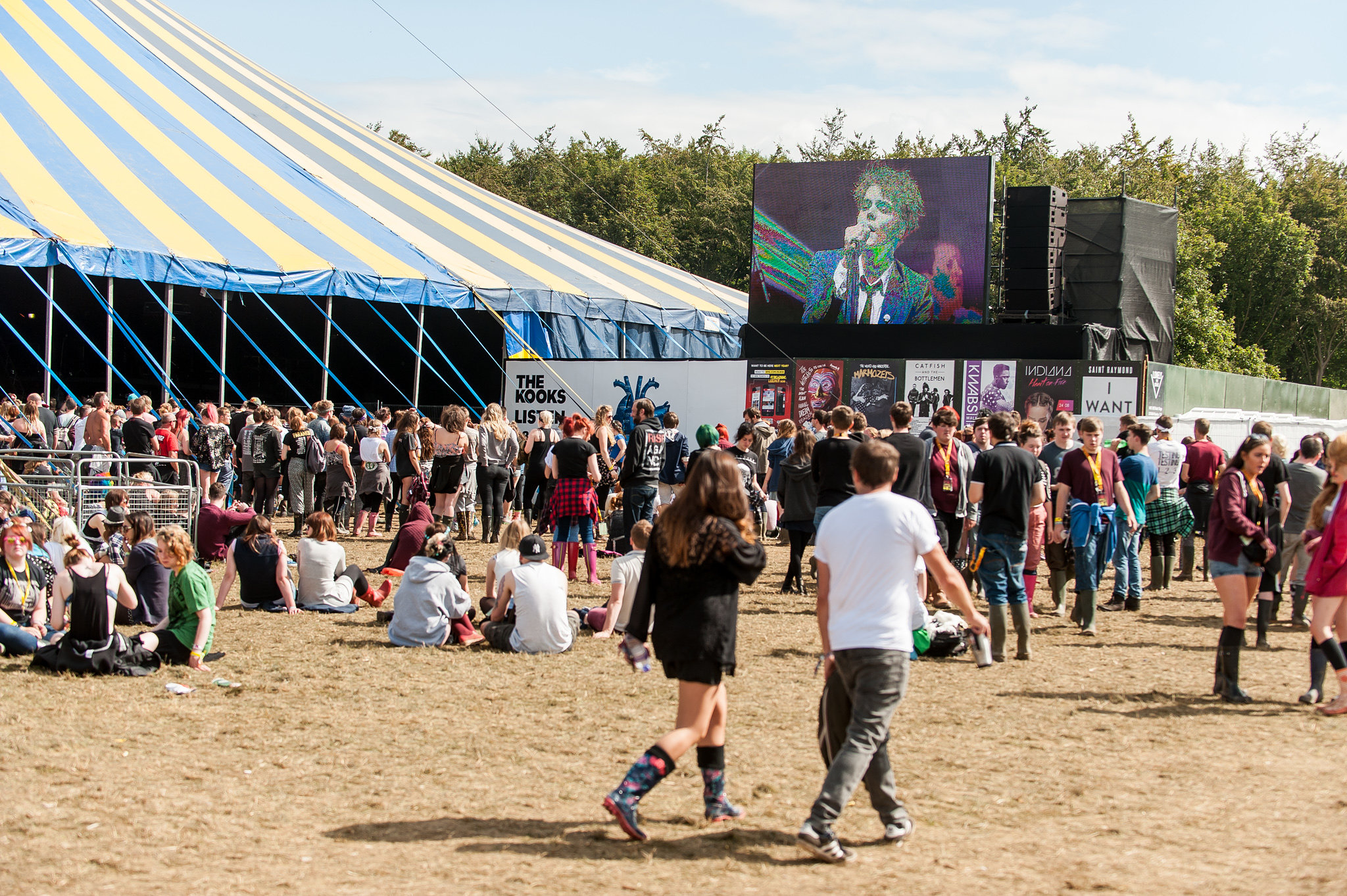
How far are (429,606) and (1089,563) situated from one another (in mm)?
4142

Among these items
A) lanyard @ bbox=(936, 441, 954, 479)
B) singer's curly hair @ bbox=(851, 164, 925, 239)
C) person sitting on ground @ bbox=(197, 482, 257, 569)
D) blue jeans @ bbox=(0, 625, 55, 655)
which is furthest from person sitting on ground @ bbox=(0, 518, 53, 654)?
singer's curly hair @ bbox=(851, 164, 925, 239)

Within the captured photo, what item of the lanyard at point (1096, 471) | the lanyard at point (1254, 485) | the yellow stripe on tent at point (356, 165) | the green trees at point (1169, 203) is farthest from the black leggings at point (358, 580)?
the green trees at point (1169, 203)

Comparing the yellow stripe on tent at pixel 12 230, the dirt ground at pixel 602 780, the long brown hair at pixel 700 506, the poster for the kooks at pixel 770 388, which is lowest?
the dirt ground at pixel 602 780

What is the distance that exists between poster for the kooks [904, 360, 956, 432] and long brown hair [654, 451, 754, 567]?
1143 cm

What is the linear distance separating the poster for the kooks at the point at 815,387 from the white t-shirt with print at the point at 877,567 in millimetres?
11964

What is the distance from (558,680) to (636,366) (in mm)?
11014

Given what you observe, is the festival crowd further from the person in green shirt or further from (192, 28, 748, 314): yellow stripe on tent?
(192, 28, 748, 314): yellow stripe on tent

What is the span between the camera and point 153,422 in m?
12.4

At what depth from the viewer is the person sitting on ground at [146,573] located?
269 inches

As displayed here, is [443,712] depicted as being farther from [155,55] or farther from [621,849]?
[155,55]

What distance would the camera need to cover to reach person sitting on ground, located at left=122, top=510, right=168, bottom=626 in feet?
22.4

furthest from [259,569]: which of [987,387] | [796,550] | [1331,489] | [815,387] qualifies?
[987,387]

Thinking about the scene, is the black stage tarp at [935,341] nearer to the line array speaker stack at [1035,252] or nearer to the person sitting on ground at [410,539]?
the line array speaker stack at [1035,252]

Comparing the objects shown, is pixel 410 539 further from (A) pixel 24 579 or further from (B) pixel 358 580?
(A) pixel 24 579
